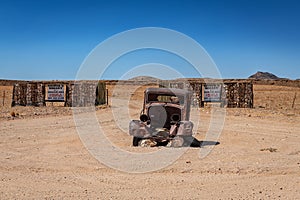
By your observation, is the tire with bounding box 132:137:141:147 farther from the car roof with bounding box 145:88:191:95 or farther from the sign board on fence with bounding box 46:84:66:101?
the sign board on fence with bounding box 46:84:66:101

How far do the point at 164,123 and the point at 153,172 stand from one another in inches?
169

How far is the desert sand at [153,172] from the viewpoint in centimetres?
736

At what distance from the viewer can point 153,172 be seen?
914cm

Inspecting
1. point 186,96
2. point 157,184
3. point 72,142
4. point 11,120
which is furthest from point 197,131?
point 11,120

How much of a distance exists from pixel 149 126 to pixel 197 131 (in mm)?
4754

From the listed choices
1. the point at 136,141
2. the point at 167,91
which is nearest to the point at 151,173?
the point at 136,141

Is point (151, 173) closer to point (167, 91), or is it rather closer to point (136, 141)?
point (136, 141)

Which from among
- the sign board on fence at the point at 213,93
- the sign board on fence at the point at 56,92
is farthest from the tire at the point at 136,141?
the sign board on fence at the point at 56,92

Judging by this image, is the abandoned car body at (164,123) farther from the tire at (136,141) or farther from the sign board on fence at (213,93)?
the sign board on fence at (213,93)

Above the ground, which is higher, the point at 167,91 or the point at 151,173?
the point at 167,91

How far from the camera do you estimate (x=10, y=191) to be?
7.33 meters

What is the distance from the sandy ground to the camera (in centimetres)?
735

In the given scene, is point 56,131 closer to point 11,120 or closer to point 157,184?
point 11,120

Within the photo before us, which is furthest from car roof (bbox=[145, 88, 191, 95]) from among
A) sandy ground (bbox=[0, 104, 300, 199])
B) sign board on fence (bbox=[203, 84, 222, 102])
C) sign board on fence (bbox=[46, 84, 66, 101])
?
sign board on fence (bbox=[46, 84, 66, 101])
